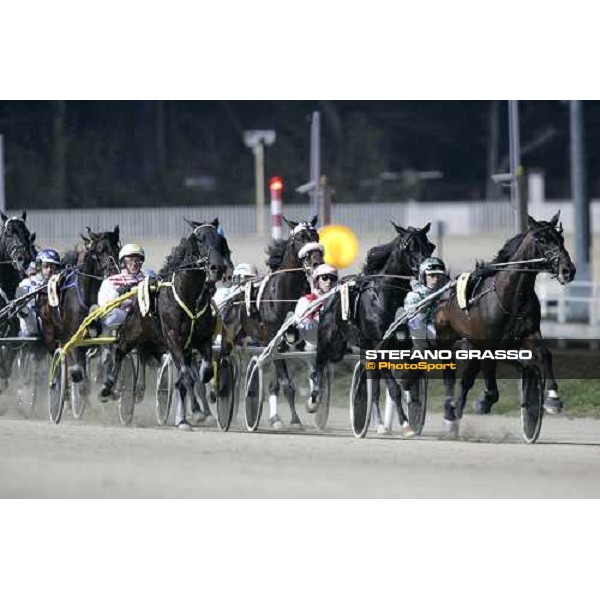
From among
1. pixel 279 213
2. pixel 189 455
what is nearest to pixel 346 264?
pixel 279 213

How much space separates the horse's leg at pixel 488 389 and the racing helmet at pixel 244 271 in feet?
6.73

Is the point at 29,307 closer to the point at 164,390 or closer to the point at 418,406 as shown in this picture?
the point at 164,390

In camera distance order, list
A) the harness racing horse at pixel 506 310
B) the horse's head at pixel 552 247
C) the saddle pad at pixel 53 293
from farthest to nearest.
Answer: the saddle pad at pixel 53 293, the harness racing horse at pixel 506 310, the horse's head at pixel 552 247

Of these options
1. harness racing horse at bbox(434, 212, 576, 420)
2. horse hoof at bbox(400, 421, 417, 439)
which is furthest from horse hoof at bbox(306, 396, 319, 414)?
harness racing horse at bbox(434, 212, 576, 420)

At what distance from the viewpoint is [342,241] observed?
17.5 meters

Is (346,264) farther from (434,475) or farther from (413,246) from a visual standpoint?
(434,475)

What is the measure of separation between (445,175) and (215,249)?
66.9 inches

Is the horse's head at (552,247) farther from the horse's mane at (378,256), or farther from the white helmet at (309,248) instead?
the white helmet at (309,248)

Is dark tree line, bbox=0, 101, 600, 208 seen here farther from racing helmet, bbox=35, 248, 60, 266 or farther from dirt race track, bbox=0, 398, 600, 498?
dirt race track, bbox=0, 398, 600, 498

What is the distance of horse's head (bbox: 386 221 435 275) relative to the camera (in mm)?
17125

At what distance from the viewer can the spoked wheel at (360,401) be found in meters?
17.3

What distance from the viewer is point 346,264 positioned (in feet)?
57.5

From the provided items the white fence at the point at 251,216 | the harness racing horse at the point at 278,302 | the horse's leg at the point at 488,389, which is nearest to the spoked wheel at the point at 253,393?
the harness racing horse at the point at 278,302

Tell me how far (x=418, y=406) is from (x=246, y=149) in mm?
2164
